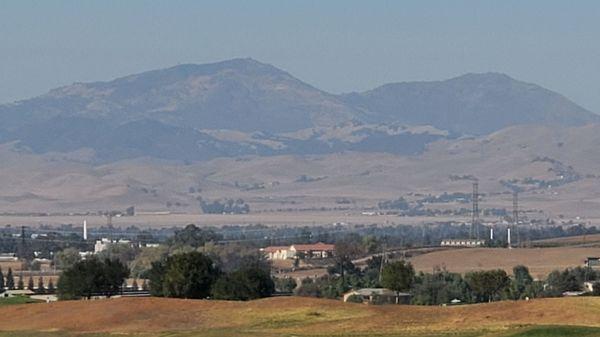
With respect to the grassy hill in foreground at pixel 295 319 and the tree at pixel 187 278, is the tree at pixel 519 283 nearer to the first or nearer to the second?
the tree at pixel 187 278

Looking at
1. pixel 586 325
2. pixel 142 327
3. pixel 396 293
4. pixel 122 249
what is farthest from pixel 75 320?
pixel 122 249

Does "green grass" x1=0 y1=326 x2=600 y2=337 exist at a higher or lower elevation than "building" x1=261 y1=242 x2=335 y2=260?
lower

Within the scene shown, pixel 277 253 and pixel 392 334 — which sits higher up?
pixel 277 253

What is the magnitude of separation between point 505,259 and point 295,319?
293ft

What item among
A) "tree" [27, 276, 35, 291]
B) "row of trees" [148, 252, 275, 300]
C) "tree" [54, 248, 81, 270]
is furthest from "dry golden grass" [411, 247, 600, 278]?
"row of trees" [148, 252, 275, 300]

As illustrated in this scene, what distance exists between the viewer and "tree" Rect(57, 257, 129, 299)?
341 feet

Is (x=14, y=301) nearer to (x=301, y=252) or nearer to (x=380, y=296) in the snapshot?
(x=380, y=296)

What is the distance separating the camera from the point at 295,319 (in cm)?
7656

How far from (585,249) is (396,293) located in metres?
72.1

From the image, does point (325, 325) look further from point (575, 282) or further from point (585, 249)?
point (585, 249)

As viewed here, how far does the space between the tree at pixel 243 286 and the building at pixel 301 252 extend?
82478mm

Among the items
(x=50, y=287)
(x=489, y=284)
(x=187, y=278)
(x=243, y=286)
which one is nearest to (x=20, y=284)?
(x=50, y=287)

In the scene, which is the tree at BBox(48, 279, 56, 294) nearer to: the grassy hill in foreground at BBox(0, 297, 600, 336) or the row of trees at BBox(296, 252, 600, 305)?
the row of trees at BBox(296, 252, 600, 305)

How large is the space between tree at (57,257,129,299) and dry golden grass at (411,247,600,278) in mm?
46838
